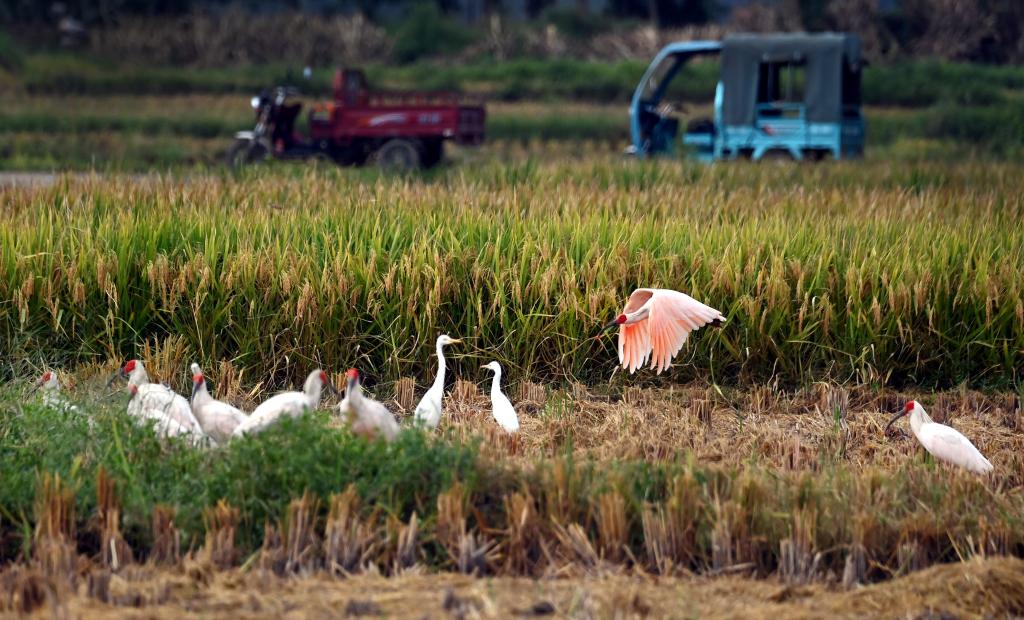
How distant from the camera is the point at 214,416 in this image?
4.77 metres

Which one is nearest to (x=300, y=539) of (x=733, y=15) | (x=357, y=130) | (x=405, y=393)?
(x=405, y=393)

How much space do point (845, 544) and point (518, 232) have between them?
11.1 feet

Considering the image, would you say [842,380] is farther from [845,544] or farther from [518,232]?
[845,544]

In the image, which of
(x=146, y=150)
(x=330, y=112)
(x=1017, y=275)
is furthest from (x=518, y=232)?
(x=146, y=150)

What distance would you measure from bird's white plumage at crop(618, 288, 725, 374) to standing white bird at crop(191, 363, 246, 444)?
162 cm

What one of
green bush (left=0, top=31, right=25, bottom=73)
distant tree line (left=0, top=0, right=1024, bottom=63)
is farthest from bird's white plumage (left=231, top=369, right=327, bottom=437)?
distant tree line (left=0, top=0, right=1024, bottom=63)

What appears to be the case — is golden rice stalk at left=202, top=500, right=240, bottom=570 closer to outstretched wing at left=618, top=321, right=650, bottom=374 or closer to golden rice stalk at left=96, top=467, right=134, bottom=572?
golden rice stalk at left=96, top=467, right=134, bottom=572

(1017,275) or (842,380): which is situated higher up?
(1017,275)

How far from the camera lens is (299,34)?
1254 inches

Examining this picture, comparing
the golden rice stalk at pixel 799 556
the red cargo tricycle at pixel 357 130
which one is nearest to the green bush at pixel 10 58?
the red cargo tricycle at pixel 357 130

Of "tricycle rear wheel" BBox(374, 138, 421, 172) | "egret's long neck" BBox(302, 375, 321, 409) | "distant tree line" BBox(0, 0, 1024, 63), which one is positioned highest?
"distant tree line" BBox(0, 0, 1024, 63)

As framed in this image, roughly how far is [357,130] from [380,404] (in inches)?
480

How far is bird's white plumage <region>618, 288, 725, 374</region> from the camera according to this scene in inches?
221

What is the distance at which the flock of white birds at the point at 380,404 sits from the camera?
450 centimetres
